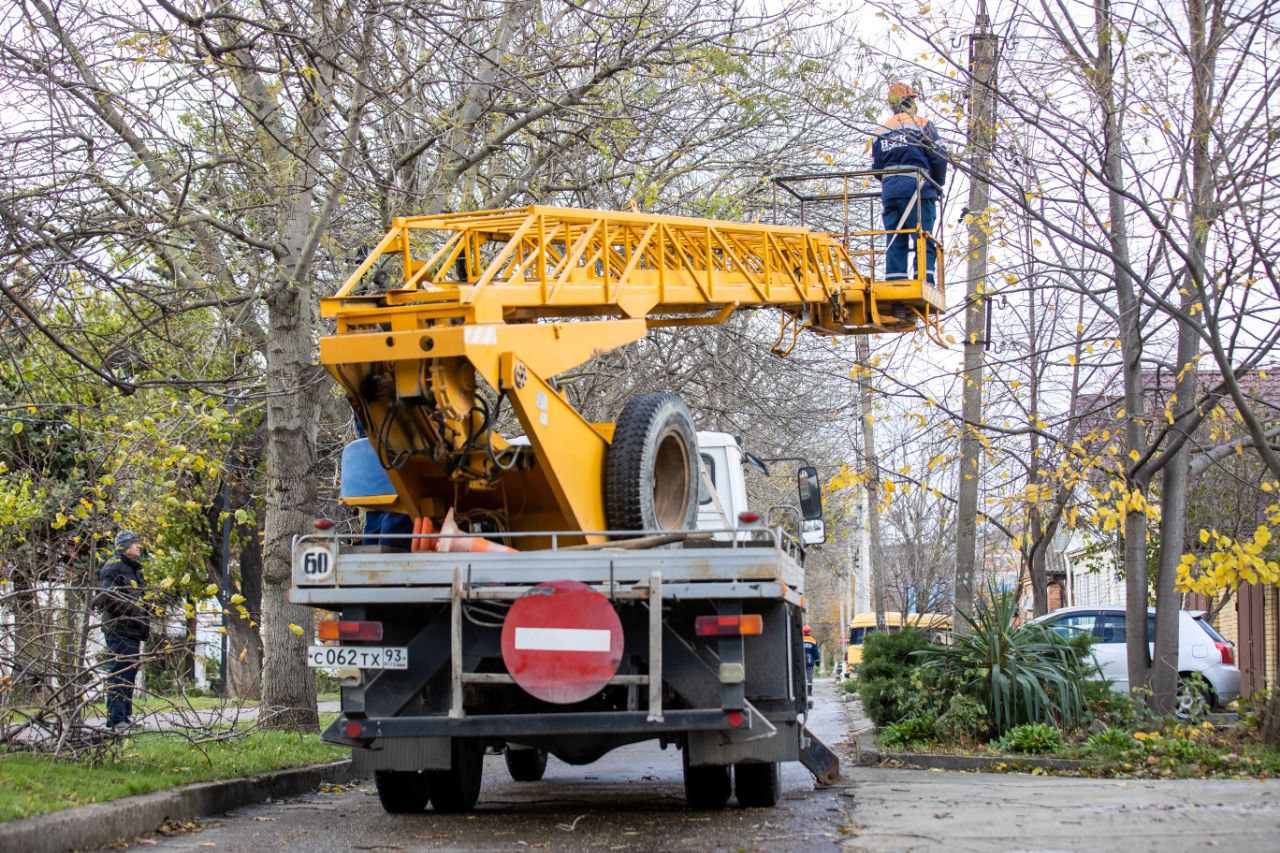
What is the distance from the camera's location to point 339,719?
777cm

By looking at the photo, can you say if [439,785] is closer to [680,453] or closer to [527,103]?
[680,453]

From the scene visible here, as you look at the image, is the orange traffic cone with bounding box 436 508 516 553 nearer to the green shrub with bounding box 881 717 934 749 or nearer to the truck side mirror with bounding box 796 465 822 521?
the truck side mirror with bounding box 796 465 822 521

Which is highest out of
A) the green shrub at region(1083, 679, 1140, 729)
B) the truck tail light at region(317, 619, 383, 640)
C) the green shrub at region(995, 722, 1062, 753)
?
the truck tail light at region(317, 619, 383, 640)

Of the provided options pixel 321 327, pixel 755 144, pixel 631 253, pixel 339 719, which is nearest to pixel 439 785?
pixel 339 719

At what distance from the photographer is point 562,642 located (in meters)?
7.23

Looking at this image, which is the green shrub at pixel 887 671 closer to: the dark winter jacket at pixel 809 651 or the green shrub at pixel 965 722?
the dark winter jacket at pixel 809 651

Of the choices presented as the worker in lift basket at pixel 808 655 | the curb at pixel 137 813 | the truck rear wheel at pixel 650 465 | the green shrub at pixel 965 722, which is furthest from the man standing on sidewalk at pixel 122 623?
the green shrub at pixel 965 722

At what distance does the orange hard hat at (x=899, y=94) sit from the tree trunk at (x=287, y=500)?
5.47m

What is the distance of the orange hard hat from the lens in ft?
Result: 38.8

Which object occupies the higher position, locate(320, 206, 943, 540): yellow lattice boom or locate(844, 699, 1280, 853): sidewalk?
locate(320, 206, 943, 540): yellow lattice boom

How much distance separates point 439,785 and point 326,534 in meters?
2.01

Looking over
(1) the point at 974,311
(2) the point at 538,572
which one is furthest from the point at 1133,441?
(2) the point at 538,572

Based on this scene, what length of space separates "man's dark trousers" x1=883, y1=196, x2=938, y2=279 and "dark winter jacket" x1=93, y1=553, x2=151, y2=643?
7.04 meters

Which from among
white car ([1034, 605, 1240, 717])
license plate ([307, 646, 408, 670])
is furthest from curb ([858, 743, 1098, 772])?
white car ([1034, 605, 1240, 717])
